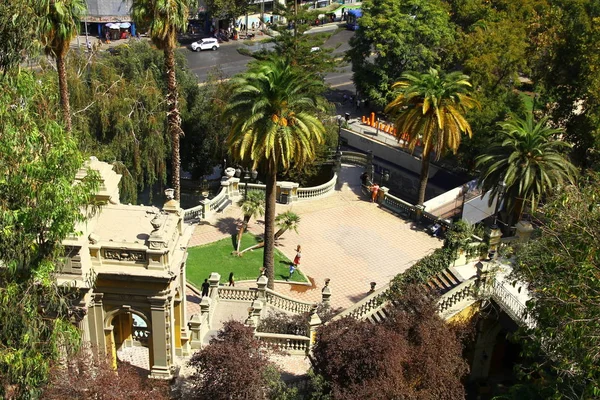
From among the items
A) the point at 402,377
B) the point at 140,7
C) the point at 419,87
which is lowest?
the point at 402,377

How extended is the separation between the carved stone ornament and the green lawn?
10845 mm

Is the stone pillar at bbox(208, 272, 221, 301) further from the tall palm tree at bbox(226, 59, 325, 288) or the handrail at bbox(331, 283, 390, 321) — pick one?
the handrail at bbox(331, 283, 390, 321)

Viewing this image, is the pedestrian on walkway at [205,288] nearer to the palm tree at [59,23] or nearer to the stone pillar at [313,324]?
the stone pillar at [313,324]

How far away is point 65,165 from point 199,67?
53.0 metres

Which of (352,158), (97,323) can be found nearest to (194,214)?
(352,158)

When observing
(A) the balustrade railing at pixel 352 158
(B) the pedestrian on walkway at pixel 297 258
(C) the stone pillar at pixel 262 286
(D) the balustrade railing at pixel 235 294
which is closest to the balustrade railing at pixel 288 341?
(C) the stone pillar at pixel 262 286

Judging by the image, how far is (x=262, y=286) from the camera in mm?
30734

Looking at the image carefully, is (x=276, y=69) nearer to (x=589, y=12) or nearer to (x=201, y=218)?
(x=201, y=218)

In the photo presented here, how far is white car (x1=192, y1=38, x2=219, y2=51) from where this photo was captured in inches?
2968

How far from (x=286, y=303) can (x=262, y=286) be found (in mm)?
1425

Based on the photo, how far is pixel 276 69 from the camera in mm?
29609

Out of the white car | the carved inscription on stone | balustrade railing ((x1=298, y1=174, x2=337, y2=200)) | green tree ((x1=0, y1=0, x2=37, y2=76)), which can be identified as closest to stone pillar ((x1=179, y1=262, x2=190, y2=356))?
the carved inscription on stone

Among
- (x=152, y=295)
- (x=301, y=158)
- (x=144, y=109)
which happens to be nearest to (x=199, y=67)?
(x=144, y=109)

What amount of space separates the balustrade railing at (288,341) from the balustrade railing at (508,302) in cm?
767
